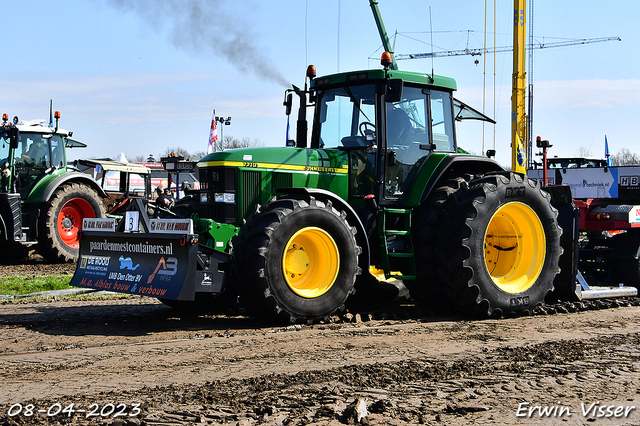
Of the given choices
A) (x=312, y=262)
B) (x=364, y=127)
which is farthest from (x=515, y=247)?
(x=312, y=262)

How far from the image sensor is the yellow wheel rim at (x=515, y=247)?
25.6 ft

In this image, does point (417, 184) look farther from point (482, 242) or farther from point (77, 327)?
point (77, 327)

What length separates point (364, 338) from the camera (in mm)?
6059

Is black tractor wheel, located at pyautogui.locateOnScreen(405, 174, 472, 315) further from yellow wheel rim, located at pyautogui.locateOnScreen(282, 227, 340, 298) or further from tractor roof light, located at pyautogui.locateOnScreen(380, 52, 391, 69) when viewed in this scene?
tractor roof light, located at pyautogui.locateOnScreen(380, 52, 391, 69)

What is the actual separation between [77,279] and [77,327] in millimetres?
693

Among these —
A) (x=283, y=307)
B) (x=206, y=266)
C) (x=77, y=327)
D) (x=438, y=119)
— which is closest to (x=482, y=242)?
(x=438, y=119)

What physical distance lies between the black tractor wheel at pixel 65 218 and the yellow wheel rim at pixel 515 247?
346 inches

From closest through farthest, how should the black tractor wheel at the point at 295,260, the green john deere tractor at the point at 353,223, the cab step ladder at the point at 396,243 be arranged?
the black tractor wheel at the point at 295,260 < the green john deere tractor at the point at 353,223 < the cab step ladder at the point at 396,243

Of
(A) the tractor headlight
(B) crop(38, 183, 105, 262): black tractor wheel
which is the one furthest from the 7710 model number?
(B) crop(38, 183, 105, 262): black tractor wheel

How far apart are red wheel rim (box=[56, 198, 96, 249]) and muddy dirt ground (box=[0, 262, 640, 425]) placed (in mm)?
6825

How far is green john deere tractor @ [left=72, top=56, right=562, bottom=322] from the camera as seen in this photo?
6.40 meters

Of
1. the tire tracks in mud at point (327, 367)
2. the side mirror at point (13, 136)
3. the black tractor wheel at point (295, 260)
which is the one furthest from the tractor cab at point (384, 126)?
the side mirror at point (13, 136)

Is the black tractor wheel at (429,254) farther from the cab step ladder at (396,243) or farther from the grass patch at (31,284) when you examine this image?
the grass patch at (31,284)

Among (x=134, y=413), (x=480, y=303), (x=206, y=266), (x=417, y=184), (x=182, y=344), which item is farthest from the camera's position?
(x=417, y=184)
